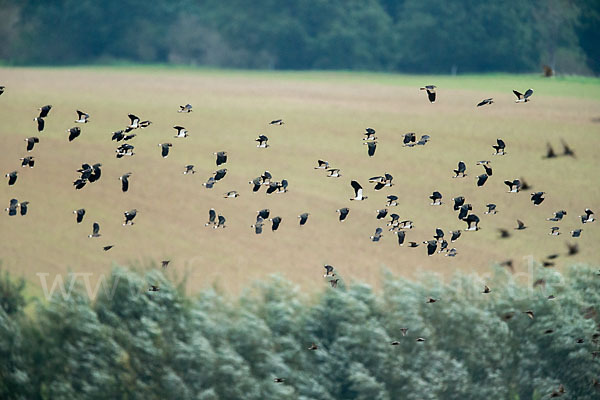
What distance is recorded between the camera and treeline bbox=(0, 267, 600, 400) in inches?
1594

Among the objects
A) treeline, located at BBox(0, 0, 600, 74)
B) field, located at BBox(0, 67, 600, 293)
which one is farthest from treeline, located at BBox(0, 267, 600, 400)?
treeline, located at BBox(0, 0, 600, 74)

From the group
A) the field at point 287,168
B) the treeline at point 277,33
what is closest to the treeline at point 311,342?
the field at point 287,168

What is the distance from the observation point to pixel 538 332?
42.8m

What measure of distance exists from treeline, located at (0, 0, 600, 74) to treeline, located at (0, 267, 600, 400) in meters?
19.9

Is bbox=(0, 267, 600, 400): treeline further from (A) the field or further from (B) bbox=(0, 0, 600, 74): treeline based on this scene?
(B) bbox=(0, 0, 600, 74): treeline

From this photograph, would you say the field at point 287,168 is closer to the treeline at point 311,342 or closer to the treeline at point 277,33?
the treeline at point 277,33

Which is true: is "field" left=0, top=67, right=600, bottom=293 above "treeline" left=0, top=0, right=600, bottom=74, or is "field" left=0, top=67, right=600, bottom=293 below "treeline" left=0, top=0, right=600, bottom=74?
below

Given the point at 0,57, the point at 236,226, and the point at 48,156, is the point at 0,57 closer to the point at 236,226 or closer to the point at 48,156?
the point at 48,156

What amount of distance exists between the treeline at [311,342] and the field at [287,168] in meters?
4.24

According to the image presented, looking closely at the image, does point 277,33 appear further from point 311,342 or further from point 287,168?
point 311,342

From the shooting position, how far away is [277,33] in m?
77.2

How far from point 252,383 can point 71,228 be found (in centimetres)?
2012

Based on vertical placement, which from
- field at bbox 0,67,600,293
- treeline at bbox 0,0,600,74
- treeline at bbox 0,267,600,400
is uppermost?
treeline at bbox 0,0,600,74

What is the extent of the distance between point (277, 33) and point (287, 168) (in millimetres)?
17801
